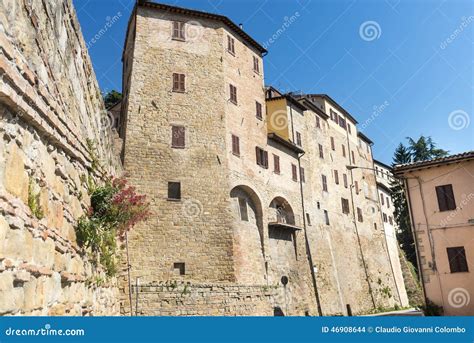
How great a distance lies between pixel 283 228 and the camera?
26812mm

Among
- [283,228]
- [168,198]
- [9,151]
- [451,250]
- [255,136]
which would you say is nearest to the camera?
[9,151]

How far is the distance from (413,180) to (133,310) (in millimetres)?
14375

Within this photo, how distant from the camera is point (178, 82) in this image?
22.2 meters

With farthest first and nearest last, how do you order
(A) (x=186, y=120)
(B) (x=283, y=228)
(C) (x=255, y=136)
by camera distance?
(B) (x=283, y=228) → (C) (x=255, y=136) → (A) (x=186, y=120)

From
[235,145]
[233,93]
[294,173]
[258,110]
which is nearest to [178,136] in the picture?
[235,145]

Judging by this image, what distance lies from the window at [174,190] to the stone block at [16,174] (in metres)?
15.4

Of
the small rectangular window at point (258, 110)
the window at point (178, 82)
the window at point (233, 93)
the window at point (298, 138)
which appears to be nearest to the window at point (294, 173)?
the window at point (298, 138)

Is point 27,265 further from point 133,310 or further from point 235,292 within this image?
point 235,292

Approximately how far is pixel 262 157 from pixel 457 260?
12.0 meters

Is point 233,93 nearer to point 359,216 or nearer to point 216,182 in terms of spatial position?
point 216,182

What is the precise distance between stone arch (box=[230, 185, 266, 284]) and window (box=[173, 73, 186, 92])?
20.2ft

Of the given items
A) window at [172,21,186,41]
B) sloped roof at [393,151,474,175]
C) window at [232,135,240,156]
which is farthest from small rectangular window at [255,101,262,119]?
sloped roof at [393,151,474,175]

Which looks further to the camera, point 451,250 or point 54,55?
point 451,250

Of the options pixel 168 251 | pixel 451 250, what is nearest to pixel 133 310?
pixel 168 251
